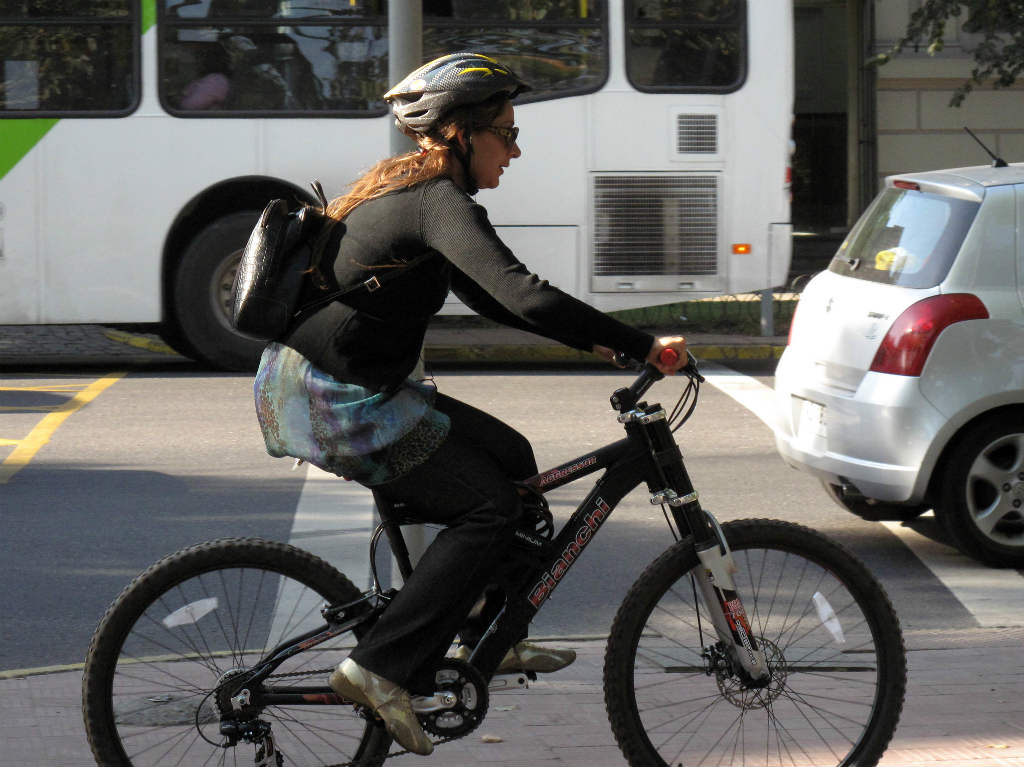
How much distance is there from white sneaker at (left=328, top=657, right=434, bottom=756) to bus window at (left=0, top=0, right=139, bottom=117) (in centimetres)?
972

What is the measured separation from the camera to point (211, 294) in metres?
12.7

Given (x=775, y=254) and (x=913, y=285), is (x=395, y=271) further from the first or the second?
(x=775, y=254)

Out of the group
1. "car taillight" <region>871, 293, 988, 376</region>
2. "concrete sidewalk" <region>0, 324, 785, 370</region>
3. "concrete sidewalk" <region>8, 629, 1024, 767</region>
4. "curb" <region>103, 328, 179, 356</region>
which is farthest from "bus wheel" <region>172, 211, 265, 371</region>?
"concrete sidewalk" <region>8, 629, 1024, 767</region>

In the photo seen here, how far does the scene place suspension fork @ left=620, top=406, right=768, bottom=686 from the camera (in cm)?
374

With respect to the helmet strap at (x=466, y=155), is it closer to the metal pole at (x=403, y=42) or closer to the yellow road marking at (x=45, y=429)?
the metal pole at (x=403, y=42)

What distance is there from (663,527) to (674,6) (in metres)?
6.52

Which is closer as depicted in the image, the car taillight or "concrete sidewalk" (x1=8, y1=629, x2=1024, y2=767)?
"concrete sidewalk" (x1=8, y1=629, x2=1024, y2=767)

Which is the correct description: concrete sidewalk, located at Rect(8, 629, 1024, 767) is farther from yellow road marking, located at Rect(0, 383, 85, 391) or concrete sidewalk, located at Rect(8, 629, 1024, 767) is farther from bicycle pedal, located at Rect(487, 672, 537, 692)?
yellow road marking, located at Rect(0, 383, 85, 391)

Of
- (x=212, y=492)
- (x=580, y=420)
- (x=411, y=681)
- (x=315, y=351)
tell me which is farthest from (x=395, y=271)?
(x=580, y=420)

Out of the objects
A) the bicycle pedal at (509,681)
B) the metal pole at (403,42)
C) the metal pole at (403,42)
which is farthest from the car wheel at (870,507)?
the bicycle pedal at (509,681)

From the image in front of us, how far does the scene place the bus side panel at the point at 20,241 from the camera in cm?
1242

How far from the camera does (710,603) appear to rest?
12.4ft

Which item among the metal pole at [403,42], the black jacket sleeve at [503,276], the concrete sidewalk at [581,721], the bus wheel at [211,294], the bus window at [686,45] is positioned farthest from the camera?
the bus window at [686,45]

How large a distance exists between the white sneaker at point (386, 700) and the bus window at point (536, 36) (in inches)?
377
